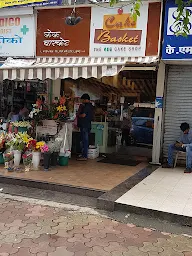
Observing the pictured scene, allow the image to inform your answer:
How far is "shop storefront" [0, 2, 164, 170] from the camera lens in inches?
270

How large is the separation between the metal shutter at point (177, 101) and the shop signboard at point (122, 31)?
39.2 inches

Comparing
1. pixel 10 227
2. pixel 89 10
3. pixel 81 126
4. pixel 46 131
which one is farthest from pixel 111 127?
pixel 10 227

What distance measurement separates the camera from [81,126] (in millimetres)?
8336

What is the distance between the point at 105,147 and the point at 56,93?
2253 mm

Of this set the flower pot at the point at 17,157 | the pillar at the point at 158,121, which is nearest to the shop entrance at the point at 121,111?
the pillar at the point at 158,121

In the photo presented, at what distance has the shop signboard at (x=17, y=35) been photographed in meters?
8.98

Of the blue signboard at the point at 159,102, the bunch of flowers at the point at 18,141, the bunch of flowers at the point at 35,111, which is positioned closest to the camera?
the bunch of flowers at the point at 18,141

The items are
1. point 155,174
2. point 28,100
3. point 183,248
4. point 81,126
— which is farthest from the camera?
point 28,100

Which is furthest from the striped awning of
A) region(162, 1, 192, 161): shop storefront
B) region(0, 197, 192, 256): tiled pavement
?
region(0, 197, 192, 256): tiled pavement

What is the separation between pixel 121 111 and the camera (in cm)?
976

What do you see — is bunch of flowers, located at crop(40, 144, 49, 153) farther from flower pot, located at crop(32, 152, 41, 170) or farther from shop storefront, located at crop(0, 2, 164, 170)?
shop storefront, located at crop(0, 2, 164, 170)

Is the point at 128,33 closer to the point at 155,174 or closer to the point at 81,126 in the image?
the point at 81,126

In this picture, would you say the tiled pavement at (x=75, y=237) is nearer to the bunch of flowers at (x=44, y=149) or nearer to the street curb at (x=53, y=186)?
the street curb at (x=53, y=186)

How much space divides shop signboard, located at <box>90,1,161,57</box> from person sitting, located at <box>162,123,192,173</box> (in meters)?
2.01
